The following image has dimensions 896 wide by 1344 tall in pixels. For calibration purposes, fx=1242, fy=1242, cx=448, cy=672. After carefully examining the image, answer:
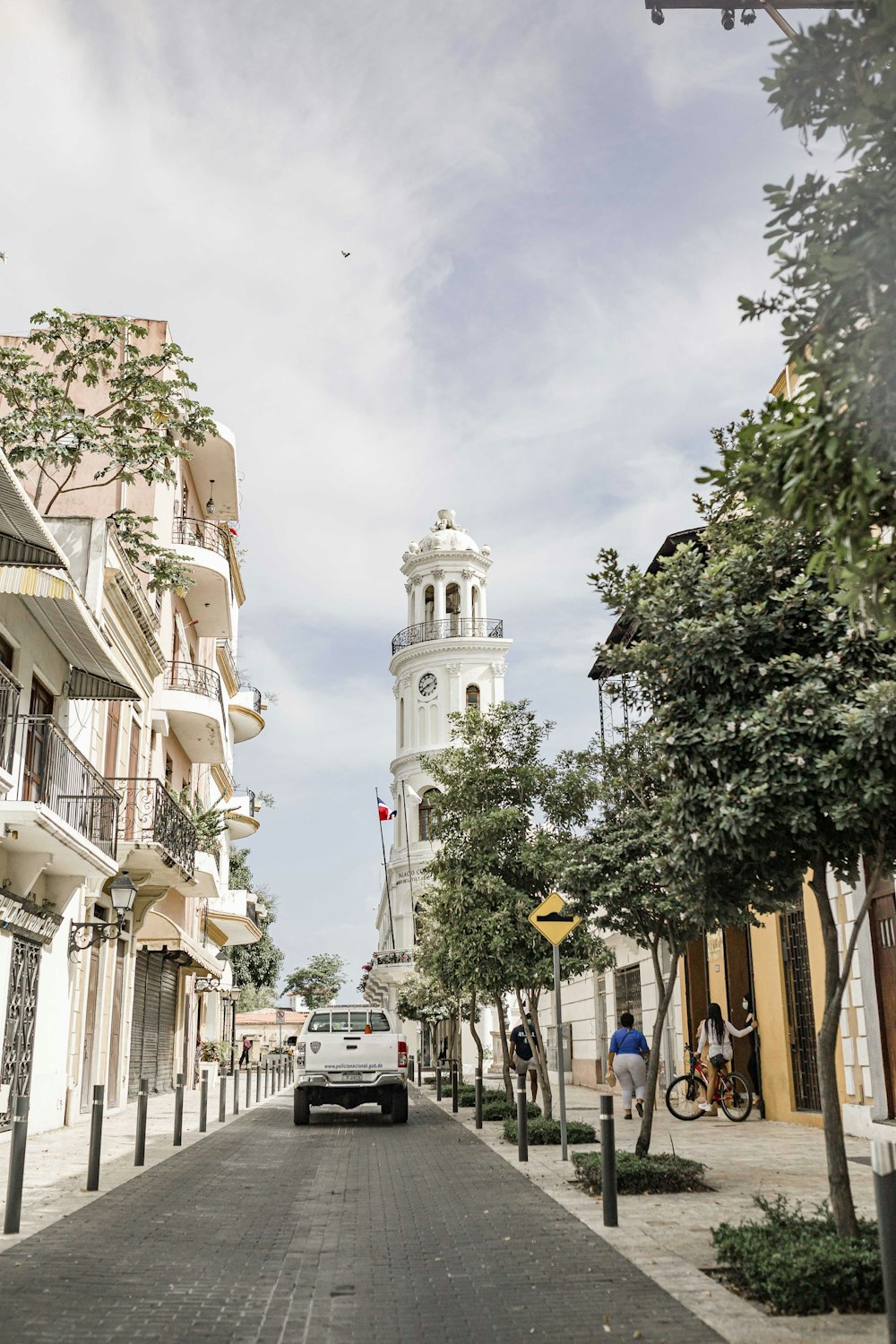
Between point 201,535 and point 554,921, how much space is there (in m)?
18.1

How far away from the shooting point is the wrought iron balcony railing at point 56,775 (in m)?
16.3

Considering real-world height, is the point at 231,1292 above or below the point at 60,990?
below

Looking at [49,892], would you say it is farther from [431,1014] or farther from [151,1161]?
[431,1014]

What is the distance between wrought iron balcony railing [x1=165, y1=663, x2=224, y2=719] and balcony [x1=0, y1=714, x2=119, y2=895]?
28.7 feet

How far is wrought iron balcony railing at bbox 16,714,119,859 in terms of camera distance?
16309mm

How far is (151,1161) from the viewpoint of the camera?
1414 centimetres

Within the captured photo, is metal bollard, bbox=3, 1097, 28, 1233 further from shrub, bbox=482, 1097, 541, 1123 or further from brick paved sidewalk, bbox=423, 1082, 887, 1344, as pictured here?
shrub, bbox=482, 1097, 541, 1123

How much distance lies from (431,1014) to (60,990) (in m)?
Answer: 23.6

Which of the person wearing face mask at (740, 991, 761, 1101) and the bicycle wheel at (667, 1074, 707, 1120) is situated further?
the person wearing face mask at (740, 991, 761, 1101)

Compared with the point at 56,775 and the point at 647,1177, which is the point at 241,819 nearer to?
the point at 56,775

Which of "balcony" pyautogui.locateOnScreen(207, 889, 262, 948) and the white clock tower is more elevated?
the white clock tower

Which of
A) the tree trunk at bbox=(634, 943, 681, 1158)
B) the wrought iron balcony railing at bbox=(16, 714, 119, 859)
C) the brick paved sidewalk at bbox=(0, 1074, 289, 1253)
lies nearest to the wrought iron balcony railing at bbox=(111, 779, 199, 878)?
the wrought iron balcony railing at bbox=(16, 714, 119, 859)

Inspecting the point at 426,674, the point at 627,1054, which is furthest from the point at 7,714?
the point at 426,674

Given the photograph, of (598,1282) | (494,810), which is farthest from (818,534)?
(494,810)
